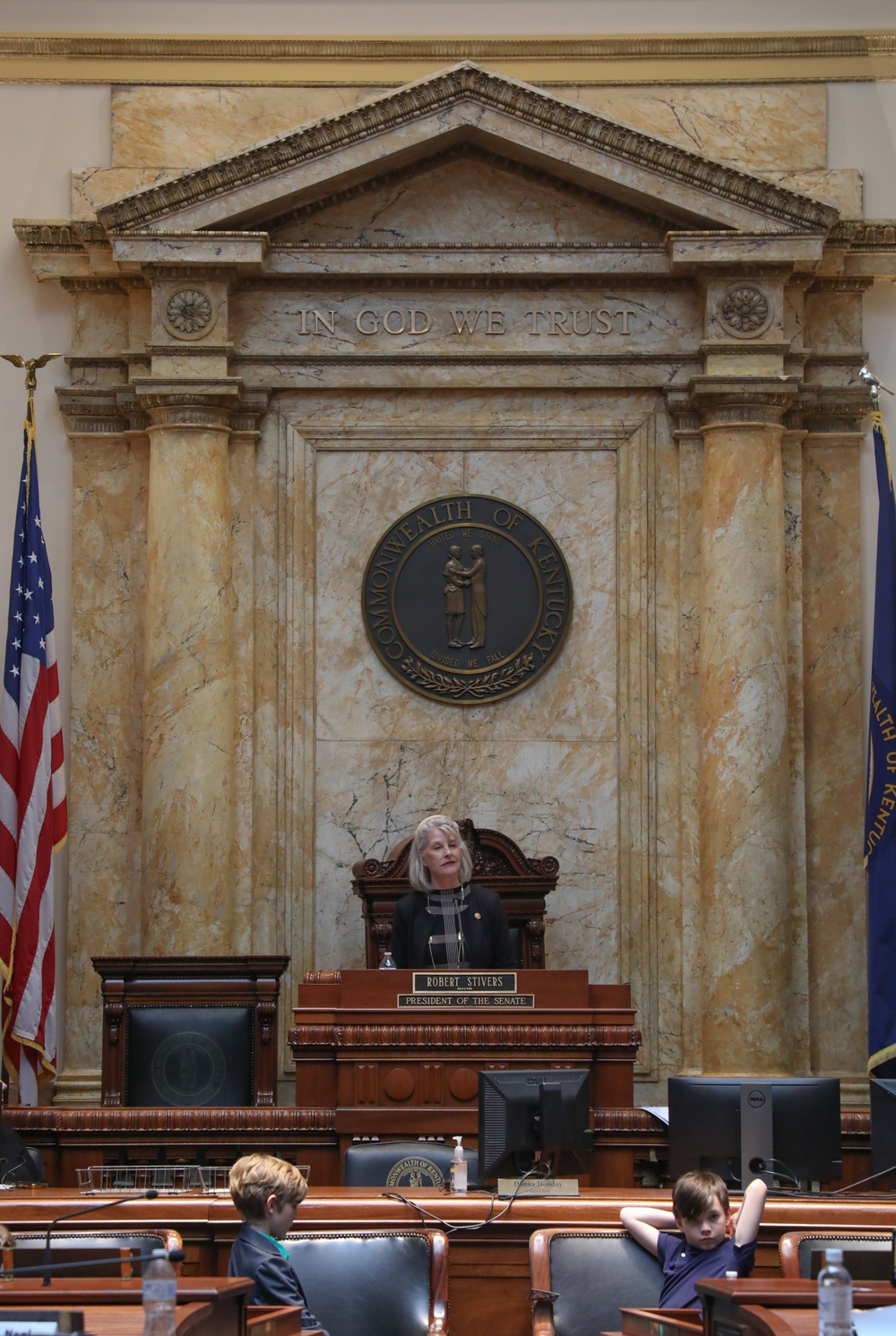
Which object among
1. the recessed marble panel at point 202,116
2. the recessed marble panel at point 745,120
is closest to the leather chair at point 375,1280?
the recessed marble panel at point 202,116

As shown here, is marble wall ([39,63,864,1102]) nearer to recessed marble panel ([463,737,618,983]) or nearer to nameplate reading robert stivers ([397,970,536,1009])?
recessed marble panel ([463,737,618,983])

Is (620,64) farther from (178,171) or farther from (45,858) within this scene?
(45,858)

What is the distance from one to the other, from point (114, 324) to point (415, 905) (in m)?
4.29

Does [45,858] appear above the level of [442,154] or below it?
below

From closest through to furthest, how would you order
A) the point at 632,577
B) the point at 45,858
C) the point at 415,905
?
the point at 415,905, the point at 45,858, the point at 632,577

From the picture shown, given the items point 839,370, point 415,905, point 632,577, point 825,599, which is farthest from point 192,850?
point 839,370

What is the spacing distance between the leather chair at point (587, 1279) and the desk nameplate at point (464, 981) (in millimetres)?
2189

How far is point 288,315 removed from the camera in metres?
A: 11.8

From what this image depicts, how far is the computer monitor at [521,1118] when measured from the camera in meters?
6.76

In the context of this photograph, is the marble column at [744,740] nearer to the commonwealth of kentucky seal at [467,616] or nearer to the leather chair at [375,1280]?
the commonwealth of kentucky seal at [467,616]

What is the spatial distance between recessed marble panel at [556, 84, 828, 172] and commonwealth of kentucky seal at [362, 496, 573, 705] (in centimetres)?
266

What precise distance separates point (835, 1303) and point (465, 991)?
4.12 meters

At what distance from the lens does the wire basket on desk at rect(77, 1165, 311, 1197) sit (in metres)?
7.69

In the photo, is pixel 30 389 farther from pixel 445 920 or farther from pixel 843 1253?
pixel 843 1253
